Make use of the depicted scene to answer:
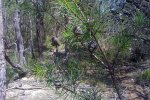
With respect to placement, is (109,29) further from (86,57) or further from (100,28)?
(86,57)

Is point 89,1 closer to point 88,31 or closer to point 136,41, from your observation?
point 88,31

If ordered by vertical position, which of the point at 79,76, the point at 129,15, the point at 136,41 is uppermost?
the point at 129,15

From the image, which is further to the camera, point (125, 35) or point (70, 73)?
point (70, 73)

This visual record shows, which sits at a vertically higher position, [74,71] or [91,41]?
[91,41]

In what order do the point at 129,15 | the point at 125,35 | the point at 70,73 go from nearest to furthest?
1. the point at 125,35
2. the point at 70,73
3. the point at 129,15

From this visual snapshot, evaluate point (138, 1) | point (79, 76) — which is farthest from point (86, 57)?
point (138, 1)

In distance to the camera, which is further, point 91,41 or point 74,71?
point 74,71

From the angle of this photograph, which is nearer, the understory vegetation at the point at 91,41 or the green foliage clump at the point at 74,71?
the understory vegetation at the point at 91,41

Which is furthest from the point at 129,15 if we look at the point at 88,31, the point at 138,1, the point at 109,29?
the point at 88,31

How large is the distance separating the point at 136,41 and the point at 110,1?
0.79 feet

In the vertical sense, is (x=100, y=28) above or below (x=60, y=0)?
below

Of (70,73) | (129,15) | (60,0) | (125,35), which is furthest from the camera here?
(129,15)

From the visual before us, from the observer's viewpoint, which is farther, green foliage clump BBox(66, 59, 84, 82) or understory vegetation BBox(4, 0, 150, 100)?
green foliage clump BBox(66, 59, 84, 82)

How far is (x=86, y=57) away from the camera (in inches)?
70.6
